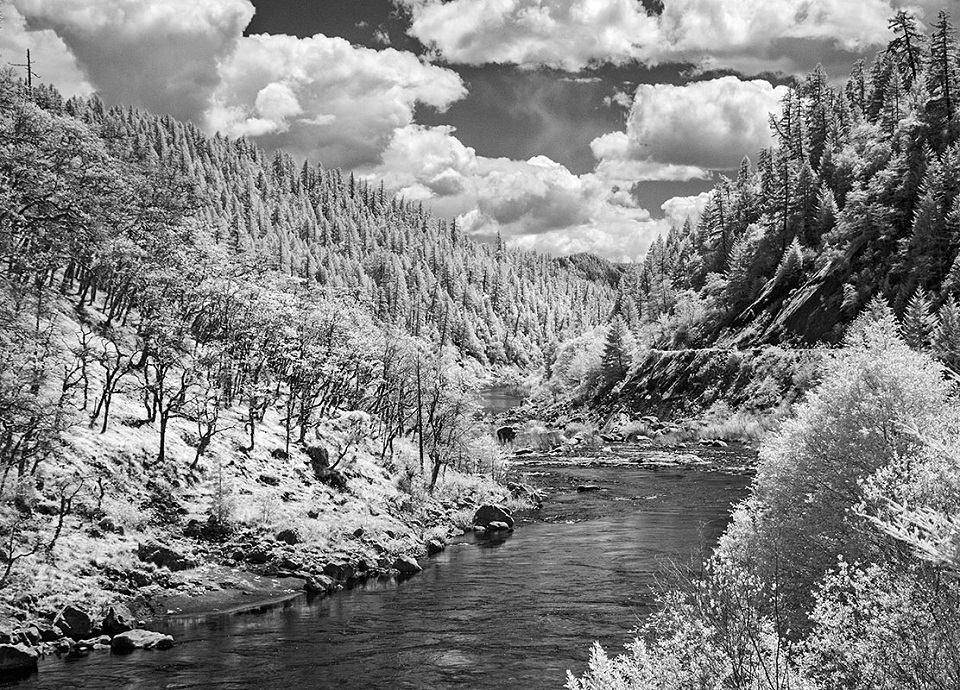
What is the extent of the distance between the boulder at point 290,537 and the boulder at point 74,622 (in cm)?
1318

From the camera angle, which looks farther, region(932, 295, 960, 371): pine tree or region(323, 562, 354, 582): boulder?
region(932, 295, 960, 371): pine tree

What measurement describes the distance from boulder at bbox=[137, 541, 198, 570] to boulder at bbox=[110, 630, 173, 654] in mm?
6572

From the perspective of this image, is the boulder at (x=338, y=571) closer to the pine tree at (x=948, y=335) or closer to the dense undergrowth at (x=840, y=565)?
the dense undergrowth at (x=840, y=565)

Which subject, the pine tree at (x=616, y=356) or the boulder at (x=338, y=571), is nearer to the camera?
the boulder at (x=338, y=571)

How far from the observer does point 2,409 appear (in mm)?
25750

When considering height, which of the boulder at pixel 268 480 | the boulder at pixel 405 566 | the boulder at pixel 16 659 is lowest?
the boulder at pixel 405 566

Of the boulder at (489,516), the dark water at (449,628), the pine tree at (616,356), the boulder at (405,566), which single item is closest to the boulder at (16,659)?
the dark water at (449,628)

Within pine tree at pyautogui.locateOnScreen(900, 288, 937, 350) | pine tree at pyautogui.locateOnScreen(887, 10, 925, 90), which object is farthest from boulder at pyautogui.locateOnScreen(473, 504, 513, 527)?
pine tree at pyautogui.locateOnScreen(887, 10, 925, 90)

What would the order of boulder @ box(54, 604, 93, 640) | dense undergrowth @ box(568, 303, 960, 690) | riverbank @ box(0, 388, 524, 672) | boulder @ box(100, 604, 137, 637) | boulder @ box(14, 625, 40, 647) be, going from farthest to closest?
riverbank @ box(0, 388, 524, 672), boulder @ box(100, 604, 137, 637), boulder @ box(54, 604, 93, 640), boulder @ box(14, 625, 40, 647), dense undergrowth @ box(568, 303, 960, 690)

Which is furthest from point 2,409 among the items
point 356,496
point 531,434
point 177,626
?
point 531,434

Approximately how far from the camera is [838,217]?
111375 mm

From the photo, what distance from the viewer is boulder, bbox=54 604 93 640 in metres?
26.8

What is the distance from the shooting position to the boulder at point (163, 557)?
111 ft

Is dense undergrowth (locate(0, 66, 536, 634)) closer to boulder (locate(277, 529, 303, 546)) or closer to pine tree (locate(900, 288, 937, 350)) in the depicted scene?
boulder (locate(277, 529, 303, 546))
